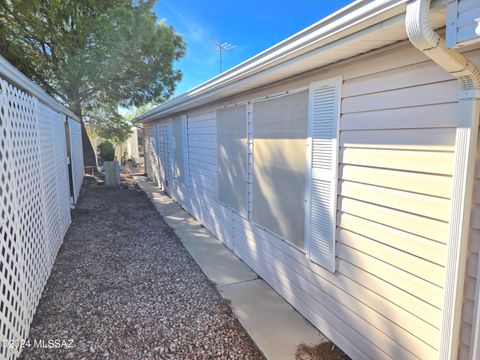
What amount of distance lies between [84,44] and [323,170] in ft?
32.3

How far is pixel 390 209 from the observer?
6.10 feet

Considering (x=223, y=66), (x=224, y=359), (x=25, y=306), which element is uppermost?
(x=223, y=66)

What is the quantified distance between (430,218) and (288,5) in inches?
391

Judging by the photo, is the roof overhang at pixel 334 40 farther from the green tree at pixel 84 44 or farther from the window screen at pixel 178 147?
the green tree at pixel 84 44

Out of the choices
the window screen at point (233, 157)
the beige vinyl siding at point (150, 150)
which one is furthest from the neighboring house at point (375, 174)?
the beige vinyl siding at point (150, 150)

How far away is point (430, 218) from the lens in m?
1.62

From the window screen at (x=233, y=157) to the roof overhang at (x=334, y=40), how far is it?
770mm

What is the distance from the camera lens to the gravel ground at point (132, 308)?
2.35 meters

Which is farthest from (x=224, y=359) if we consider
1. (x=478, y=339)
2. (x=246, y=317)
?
(x=478, y=339)

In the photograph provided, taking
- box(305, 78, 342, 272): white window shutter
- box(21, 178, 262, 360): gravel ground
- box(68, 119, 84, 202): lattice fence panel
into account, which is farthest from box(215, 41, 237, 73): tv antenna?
box(305, 78, 342, 272): white window shutter

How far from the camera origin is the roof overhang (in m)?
1.43

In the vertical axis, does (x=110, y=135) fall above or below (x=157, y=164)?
above

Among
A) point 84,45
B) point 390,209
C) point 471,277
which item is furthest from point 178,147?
point 471,277

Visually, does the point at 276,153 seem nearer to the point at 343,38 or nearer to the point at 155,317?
the point at 343,38
